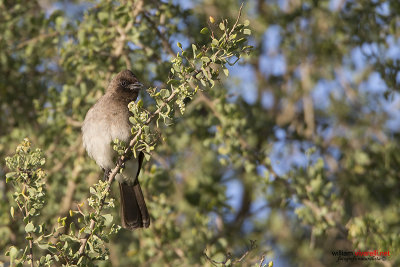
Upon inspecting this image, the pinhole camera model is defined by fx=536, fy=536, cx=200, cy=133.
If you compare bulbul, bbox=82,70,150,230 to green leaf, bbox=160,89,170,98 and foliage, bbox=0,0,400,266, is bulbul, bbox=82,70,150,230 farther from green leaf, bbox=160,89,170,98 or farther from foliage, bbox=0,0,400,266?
green leaf, bbox=160,89,170,98

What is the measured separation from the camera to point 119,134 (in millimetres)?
4375

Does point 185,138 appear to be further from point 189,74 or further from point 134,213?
point 189,74

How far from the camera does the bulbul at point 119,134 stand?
14.5 ft

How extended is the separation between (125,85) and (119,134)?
1.77ft

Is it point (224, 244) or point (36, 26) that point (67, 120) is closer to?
point (36, 26)

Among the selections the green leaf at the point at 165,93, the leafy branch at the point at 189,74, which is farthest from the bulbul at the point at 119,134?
the green leaf at the point at 165,93

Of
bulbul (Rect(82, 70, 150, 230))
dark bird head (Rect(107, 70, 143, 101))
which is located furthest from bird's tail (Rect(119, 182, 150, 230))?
dark bird head (Rect(107, 70, 143, 101))

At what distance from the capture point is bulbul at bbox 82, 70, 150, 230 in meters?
4.42

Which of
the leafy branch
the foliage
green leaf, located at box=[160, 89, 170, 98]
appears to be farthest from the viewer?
the foliage

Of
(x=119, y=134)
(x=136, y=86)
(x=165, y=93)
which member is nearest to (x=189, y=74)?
(x=165, y=93)

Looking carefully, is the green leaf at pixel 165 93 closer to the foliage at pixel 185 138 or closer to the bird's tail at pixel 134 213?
the foliage at pixel 185 138

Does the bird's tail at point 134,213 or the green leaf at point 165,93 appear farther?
the bird's tail at point 134,213

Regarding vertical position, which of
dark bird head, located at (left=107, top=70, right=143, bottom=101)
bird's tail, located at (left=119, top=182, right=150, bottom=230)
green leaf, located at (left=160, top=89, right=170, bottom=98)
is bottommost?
bird's tail, located at (left=119, top=182, right=150, bottom=230)

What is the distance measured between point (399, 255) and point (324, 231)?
1.85 feet
